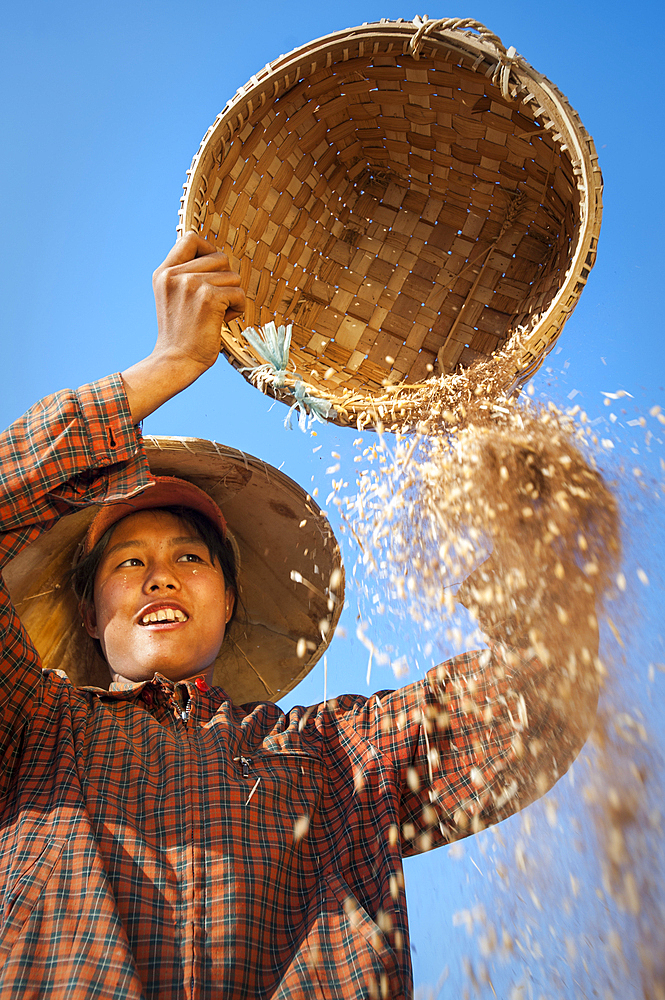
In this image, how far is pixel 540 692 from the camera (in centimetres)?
140

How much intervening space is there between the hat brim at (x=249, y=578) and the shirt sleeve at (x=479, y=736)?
0.50m

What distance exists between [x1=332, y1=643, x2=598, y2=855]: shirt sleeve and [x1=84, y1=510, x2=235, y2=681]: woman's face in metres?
0.42

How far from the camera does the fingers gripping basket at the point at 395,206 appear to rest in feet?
5.37

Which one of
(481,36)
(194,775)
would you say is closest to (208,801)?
(194,775)

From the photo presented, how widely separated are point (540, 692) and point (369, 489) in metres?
0.54

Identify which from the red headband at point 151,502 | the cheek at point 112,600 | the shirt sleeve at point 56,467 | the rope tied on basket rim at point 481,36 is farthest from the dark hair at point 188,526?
the rope tied on basket rim at point 481,36

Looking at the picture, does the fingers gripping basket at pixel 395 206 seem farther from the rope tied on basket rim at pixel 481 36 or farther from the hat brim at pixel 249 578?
the hat brim at pixel 249 578

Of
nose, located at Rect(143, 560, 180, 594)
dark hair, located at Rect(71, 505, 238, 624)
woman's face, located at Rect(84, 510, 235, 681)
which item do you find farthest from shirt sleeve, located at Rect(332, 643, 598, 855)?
dark hair, located at Rect(71, 505, 238, 624)

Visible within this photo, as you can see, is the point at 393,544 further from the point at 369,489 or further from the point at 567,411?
the point at 567,411

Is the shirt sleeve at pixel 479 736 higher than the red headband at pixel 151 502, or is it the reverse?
the red headband at pixel 151 502

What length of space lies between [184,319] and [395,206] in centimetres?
95

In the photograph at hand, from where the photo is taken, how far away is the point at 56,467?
127 centimetres

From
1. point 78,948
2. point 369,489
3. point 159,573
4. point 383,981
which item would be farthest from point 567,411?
point 78,948

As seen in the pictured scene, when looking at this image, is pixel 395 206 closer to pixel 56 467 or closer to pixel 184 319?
pixel 184 319
